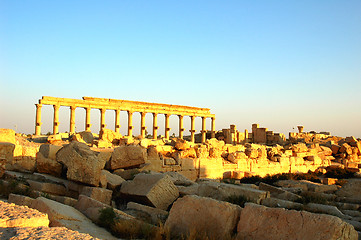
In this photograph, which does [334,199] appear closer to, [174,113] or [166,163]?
[166,163]

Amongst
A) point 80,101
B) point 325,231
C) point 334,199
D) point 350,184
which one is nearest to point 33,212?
point 325,231

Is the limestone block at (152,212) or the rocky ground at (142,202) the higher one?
the rocky ground at (142,202)

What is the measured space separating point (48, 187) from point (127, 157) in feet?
9.94

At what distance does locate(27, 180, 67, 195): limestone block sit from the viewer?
7.60 m

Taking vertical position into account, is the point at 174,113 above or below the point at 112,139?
above

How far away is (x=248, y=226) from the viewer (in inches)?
188

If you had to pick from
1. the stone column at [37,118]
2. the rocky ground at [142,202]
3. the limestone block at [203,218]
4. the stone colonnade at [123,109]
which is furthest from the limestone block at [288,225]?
the stone column at [37,118]

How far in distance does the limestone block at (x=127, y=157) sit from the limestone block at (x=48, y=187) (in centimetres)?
225

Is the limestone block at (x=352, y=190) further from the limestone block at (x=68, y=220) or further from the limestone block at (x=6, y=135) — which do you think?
the limestone block at (x=6, y=135)

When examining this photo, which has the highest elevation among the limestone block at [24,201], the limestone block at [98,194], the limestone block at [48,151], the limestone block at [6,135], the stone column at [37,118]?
the stone column at [37,118]

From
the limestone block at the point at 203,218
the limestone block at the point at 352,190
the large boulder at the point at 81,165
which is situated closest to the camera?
the limestone block at the point at 203,218

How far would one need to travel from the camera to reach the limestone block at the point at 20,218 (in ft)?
11.5

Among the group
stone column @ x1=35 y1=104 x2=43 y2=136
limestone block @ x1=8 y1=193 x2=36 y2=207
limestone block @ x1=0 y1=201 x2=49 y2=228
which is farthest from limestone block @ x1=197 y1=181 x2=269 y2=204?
stone column @ x1=35 y1=104 x2=43 y2=136

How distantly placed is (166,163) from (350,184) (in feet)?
22.5
